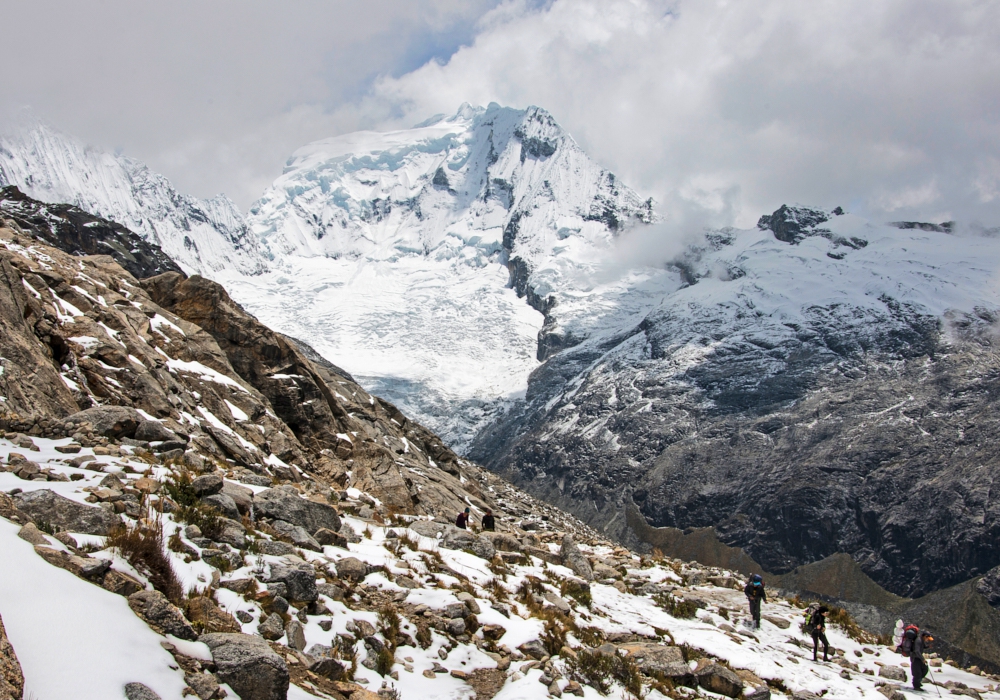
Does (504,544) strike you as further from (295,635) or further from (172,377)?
(172,377)

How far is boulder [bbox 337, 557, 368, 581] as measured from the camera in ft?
42.8

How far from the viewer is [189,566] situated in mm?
10203

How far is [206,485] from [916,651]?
17820 millimetres

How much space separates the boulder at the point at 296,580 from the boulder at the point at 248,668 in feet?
9.89

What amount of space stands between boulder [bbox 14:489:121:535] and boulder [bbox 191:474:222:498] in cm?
299

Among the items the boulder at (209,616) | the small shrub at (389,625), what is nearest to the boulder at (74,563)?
the boulder at (209,616)

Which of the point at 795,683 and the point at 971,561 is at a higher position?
the point at 971,561

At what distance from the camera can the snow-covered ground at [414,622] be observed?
6.65 metres

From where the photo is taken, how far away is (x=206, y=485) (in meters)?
13.1

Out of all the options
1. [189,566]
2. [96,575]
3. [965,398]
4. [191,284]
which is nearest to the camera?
[96,575]

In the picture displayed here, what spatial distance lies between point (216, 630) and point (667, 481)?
184167 millimetres

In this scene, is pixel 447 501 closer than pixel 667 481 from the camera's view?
Yes

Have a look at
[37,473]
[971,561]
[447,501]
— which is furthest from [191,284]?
[971,561]

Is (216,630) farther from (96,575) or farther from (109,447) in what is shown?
(109,447)
